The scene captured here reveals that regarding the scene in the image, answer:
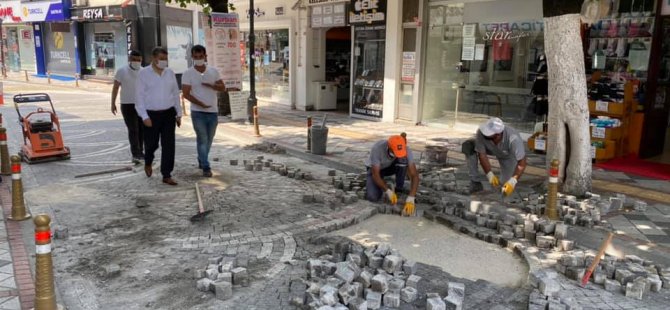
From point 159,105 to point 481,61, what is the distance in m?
7.43

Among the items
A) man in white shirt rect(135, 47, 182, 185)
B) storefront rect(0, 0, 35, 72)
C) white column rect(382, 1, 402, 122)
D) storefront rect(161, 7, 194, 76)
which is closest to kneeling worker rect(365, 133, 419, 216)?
man in white shirt rect(135, 47, 182, 185)

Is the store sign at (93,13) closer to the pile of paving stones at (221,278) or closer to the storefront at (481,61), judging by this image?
the storefront at (481,61)

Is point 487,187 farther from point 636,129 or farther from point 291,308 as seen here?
point 291,308

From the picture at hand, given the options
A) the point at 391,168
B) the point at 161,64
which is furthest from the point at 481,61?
the point at 161,64

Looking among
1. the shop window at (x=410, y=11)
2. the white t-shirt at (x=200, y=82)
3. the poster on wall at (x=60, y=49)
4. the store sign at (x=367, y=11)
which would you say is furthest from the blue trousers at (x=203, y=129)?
the poster on wall at (x=60, y=49)

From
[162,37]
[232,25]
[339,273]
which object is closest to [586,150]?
[339,273]

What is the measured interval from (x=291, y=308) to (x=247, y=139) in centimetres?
802

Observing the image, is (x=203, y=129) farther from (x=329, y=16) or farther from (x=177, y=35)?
(x=177, y=35)

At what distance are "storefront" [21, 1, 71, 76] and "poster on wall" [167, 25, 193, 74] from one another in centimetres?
716

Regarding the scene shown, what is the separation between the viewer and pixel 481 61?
12.1m

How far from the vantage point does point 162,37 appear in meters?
24.2

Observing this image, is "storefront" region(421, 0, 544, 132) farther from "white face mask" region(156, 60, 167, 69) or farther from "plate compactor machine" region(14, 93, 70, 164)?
"plate compactor machine" region(14, 93, 70, 164)

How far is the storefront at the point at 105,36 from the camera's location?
24.2 m

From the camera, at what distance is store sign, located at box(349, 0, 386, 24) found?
13617 mm
